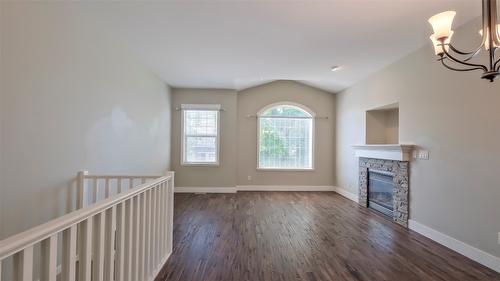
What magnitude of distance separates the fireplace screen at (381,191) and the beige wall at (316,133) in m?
1.84

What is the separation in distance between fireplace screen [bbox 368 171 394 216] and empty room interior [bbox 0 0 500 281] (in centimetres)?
3

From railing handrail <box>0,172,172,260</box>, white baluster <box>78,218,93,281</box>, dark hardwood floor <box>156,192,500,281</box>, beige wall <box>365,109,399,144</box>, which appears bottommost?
dark hardwood floor <box>156,192,500,281</box>

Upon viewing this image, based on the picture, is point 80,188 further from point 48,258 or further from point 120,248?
point 48,258

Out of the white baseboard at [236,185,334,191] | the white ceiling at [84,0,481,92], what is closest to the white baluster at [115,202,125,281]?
the white ceiling at [84,0,481,92]

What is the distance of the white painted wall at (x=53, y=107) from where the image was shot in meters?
1.88

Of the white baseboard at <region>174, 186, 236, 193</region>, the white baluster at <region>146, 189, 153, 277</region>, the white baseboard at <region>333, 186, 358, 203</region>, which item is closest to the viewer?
the white baluster at <region>146, 189, 153, 277</region>

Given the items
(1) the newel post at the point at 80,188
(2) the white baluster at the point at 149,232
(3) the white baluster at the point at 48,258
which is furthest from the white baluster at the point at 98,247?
(1) the newel post at the point at 80,188

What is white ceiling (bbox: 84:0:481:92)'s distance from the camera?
2695 mm

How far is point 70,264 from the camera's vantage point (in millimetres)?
1158

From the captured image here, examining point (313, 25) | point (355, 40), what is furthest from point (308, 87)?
point (313, 25)

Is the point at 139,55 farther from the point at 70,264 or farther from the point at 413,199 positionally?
the point at 413,199

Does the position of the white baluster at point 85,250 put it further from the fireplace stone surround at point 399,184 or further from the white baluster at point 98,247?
the fireplace stone surround at point 399,184

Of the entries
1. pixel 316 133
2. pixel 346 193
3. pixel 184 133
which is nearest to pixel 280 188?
pixel 346 193

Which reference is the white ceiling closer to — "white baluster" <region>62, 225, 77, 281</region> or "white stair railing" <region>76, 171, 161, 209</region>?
"white stair railing" <region>76, 171, 161, 209</region>
